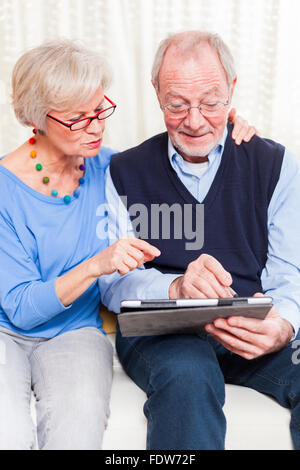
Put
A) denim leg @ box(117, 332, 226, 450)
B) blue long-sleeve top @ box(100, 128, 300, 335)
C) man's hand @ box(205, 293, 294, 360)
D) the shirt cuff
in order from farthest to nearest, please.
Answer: blue long-sleeve top @ box(100, 128, 300, 335), the shirt cuff, man's hand @ box(205, 293, 294, 360), denim leg @ box(117, 332, 226, 450)

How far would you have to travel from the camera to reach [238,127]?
1916mm

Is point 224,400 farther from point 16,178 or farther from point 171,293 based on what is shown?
point 16,178

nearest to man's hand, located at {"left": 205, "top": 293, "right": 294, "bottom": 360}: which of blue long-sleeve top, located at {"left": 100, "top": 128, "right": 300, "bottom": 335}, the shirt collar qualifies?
blue long-sleeve top, located at {"left": 100, "top": 128, "right": 300, "bottom": 335}

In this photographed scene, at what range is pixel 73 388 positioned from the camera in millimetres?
1517

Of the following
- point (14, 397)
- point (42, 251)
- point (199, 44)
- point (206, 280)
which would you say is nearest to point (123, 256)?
point (206, 280)

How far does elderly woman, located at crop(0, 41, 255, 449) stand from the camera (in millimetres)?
1507

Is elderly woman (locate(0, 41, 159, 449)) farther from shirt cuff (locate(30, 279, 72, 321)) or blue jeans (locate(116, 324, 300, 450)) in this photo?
blue jeans (locate(116, 324, 300, 450))

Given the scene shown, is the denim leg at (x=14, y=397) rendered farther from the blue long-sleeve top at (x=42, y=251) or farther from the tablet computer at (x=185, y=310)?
the tablet computer at (x=185, y=310)

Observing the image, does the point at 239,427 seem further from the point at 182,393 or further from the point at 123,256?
the point at 123,256

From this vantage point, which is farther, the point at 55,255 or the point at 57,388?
the point at 55,255

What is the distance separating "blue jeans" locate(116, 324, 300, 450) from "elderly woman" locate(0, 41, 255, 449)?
123 mm

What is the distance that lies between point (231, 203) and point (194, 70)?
0.41 meters

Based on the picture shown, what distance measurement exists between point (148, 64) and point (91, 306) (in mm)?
1040

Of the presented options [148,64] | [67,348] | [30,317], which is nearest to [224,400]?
[67,348]
